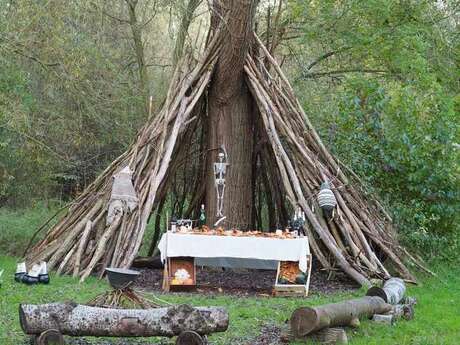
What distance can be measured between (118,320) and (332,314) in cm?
180

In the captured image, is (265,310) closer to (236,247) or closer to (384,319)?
(384,319)

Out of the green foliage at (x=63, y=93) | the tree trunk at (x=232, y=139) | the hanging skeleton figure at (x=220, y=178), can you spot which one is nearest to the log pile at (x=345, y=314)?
the hanging skeleton figure at (x=220, y=178)

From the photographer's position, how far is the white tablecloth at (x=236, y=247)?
926 cm

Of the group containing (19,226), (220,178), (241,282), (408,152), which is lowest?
(241,282)

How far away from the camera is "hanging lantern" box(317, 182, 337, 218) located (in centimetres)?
988

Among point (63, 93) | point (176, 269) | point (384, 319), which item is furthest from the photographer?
point (63, 93)

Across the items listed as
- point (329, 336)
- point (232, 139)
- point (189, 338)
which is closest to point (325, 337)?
point (329, 336)

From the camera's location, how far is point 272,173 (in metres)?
11.8

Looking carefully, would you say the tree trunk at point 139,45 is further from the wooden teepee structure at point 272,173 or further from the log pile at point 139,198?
the log pile at point 139,198

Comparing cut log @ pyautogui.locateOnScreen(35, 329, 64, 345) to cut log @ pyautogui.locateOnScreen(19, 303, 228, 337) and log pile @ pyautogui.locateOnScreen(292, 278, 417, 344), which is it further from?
log pile @ pyautogui.locateOnScreen(292, 278, 417, 344)

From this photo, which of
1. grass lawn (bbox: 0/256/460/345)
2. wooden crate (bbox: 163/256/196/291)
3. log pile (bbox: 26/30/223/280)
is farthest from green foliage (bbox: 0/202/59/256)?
wooden crate (bbox: 163/256/196/291)

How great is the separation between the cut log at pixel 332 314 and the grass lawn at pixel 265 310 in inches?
5.5

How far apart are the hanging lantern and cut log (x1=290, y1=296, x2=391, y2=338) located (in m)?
2.56

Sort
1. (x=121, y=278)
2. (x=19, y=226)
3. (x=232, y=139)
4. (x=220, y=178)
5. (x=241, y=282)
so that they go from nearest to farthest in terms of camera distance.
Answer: (x=121, y=278), (x=241, y=282), (x=220, y=178), (x=232, y=139), (x=19, y=226)
